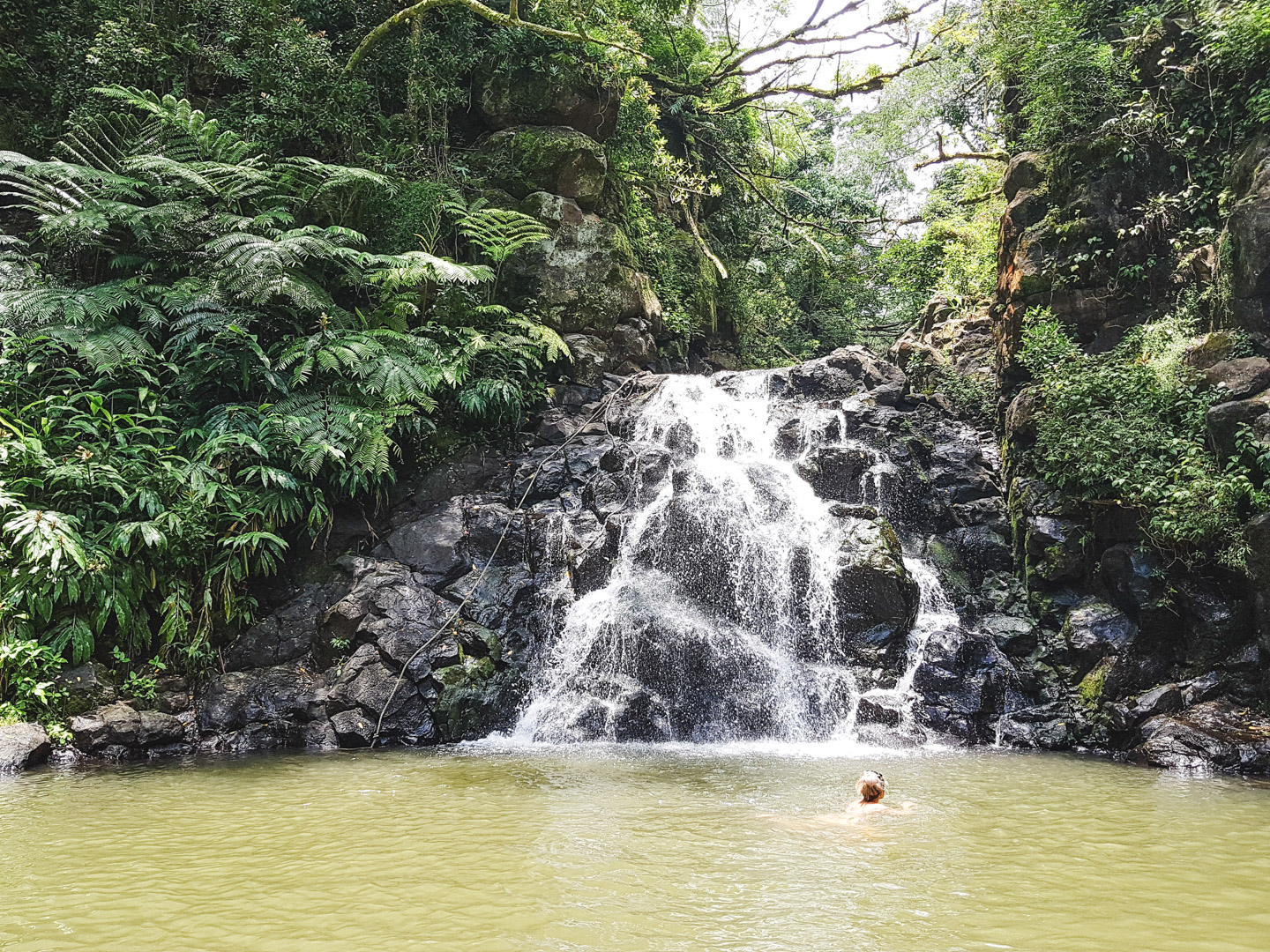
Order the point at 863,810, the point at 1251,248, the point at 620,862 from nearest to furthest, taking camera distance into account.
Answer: the point at 620,862 < the point at 863,810 < the point at 1251,248

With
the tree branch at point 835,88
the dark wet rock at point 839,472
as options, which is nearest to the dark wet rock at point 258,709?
the dark wet rock at point 839,472

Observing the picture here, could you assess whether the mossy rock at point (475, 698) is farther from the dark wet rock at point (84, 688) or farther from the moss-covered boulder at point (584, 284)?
the moss-covered boulder at point (584, 284)

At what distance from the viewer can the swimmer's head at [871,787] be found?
15.3 ft

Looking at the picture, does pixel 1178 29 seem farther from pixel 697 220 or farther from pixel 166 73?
pixel 166 73

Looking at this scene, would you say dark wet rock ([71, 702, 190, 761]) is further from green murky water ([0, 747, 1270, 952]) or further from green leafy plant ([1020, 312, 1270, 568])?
green leafy plant ([1020, 312, 1270, 568])

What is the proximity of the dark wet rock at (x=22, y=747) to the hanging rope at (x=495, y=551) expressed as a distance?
8.78ft

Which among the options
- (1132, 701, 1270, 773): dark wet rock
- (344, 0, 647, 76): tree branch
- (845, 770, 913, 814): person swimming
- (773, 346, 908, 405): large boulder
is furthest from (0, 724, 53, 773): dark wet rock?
(773, 346, 908, 405): large boulder

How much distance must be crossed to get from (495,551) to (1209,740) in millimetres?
7429

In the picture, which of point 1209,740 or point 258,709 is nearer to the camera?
point 1209,740

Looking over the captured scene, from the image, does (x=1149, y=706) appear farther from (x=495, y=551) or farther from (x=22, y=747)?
(x=22, y=747)

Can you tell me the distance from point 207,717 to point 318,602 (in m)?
1.59

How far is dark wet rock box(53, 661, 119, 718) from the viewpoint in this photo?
6809mm

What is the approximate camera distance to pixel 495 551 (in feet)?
30.0

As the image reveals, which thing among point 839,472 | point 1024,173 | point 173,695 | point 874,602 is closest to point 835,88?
point 1024,173
